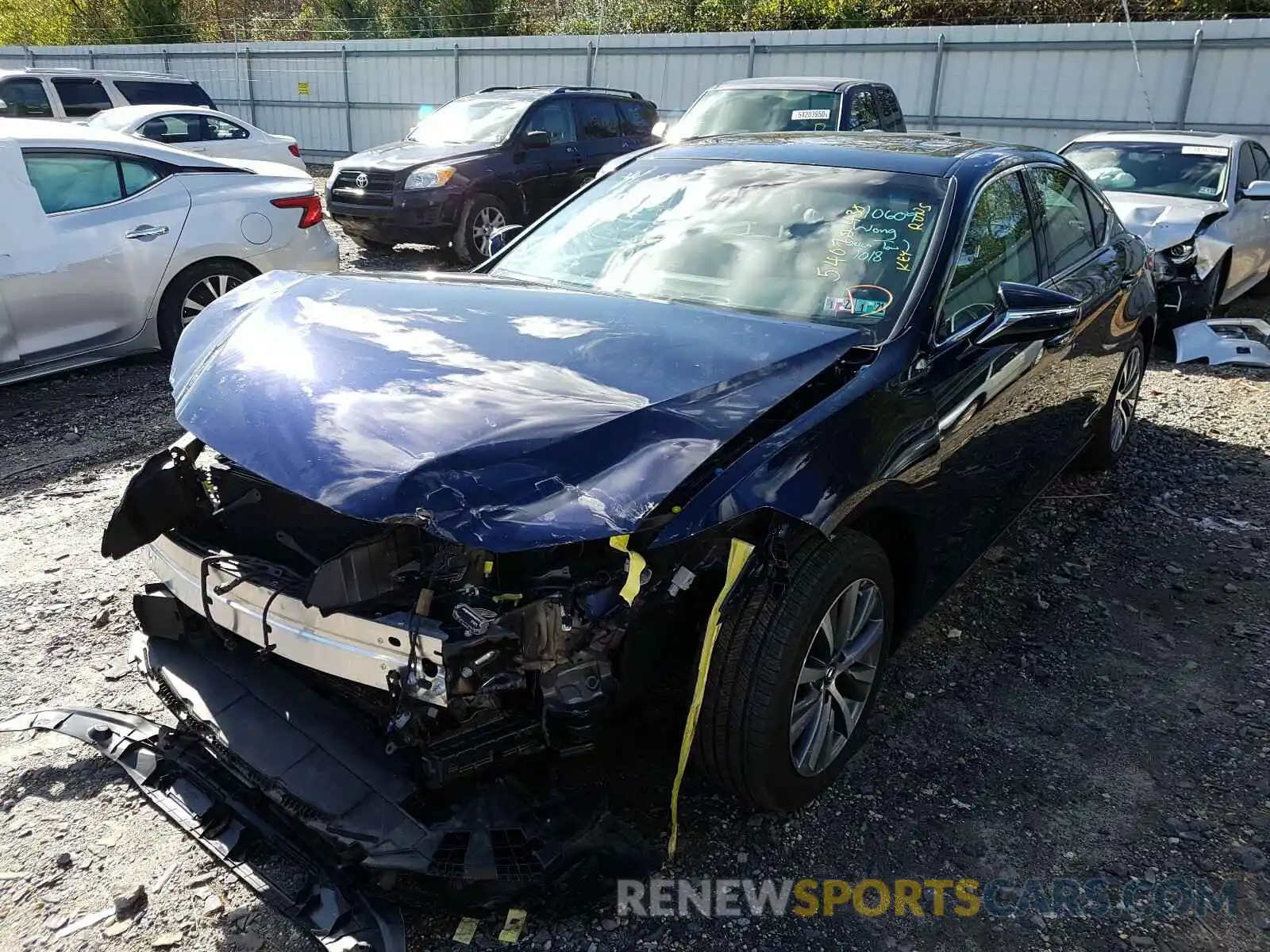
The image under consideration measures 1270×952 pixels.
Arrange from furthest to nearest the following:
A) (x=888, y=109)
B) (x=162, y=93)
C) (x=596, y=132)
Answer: (x=162, y=93)
(x=596, y=132)
(x=888, y=109)

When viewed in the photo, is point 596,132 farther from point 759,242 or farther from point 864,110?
point 759,242

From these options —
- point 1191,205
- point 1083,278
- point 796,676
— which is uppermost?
point 1083,278

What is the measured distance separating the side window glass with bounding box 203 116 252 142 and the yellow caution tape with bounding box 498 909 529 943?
12.7 m

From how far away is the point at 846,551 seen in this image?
8.67ft

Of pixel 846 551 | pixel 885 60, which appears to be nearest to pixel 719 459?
pixel 846 551

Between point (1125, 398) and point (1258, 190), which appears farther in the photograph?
point (1258, 190)

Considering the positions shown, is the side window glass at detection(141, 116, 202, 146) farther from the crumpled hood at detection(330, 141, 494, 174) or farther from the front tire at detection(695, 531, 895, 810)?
the front tire at detection(695, 531, 895, 810)

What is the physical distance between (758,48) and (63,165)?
1244cm

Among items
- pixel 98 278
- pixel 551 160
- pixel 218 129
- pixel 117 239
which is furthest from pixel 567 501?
pixel 218 129

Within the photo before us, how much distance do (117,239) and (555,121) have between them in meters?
5.99

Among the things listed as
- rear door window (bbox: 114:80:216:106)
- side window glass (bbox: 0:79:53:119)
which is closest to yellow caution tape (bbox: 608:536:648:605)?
side window glass (bbox: 0:79:53:119)

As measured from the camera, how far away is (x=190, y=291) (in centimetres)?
652

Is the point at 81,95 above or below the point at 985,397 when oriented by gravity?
above

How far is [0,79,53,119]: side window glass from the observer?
42.2 feet
